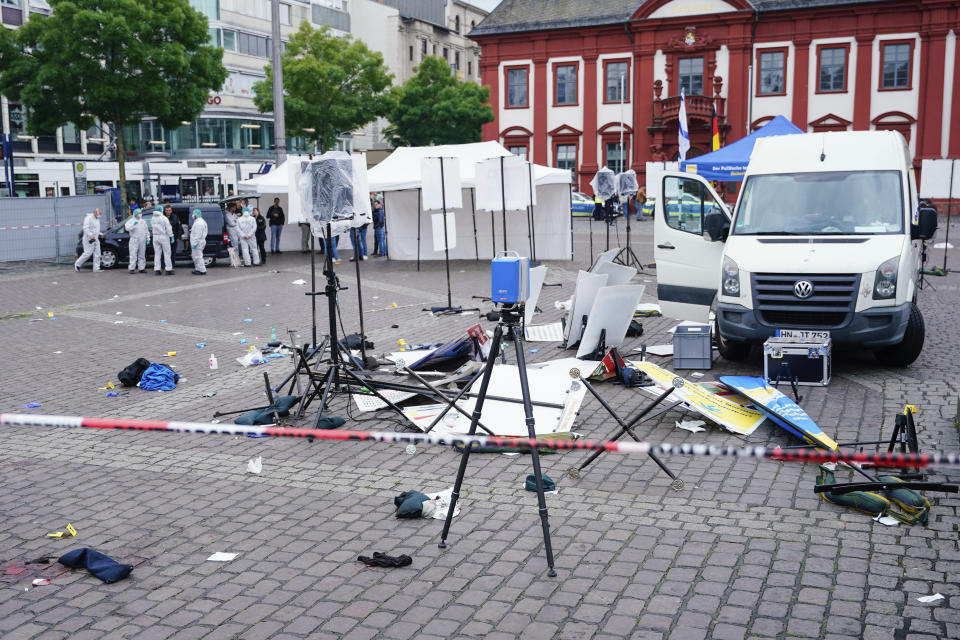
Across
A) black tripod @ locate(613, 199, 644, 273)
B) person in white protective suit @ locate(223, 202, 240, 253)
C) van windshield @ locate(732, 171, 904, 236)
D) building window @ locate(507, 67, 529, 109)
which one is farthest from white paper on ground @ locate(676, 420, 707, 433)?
building window @ locate(507, 67, 529, 109)

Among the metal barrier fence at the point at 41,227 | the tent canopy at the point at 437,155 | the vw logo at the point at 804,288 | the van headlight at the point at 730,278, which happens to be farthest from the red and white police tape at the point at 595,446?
the metal barrier fence at the point at 41,227

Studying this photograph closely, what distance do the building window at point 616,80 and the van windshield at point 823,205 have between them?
1675 inches

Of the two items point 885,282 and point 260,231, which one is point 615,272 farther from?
point 260,231

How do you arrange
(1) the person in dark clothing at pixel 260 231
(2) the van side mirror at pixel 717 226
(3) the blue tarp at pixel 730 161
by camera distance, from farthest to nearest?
(1) the person in dark clothing at pixel 260 231, (3) the blue tarp at pixel 730 161, (2) the van side mirror at pixel 717 226

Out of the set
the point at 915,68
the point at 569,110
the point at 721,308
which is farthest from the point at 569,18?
the point at 721,308

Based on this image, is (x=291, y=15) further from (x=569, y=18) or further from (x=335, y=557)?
(x=335, y=557)

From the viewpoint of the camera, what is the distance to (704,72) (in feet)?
165

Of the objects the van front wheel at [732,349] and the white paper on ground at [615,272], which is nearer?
the van front wheel at [732,349]

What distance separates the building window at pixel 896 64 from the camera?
155 feet

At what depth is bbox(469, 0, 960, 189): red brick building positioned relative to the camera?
46906mm

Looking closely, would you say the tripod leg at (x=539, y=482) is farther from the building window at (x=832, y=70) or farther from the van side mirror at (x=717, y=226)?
the building window at (x=832, y=70)

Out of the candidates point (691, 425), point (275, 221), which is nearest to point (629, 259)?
point (275, 221)

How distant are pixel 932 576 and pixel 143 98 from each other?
3016 centimetres

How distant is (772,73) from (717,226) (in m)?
42.3
